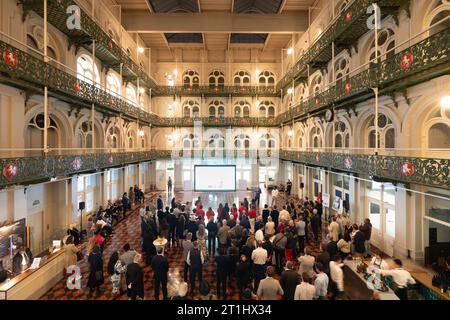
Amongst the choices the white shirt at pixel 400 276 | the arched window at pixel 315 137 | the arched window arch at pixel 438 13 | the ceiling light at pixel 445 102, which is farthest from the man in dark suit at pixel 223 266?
the arched window at pixel 315 137

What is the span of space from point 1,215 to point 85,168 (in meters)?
3.76

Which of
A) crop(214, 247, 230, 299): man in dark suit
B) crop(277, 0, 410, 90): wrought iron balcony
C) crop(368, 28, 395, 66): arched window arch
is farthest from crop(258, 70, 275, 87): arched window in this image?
crop(214, 247, 230, 299): man in dark suit

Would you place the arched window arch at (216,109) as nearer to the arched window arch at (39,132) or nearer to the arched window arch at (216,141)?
the arched window arch at (216,141)

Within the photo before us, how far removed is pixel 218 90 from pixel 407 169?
22.6 m

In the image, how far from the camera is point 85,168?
40.3 ft

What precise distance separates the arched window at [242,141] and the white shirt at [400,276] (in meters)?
23.1

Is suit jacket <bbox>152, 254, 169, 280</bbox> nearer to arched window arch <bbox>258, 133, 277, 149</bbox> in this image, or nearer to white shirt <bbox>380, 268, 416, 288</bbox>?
white shirt <bbox>380, 268, 416, 288</bbox>

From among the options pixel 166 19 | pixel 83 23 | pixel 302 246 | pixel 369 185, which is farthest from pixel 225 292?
pixel 166 19

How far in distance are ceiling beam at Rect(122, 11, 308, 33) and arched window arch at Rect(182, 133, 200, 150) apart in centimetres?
1111

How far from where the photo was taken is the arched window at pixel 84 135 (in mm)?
14663

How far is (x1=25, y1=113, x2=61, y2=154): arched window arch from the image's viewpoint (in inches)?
439

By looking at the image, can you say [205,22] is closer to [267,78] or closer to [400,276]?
[267,78]

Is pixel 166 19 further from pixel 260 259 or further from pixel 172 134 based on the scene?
pixel 260 259

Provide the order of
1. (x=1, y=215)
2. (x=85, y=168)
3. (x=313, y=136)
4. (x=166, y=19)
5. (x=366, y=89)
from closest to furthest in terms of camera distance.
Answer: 1. (x=1, y=215)
2. (x=366, y=89)
3. (x=85, y=168)
4. (x=313, y=136)
5. (x=166, y=19)
